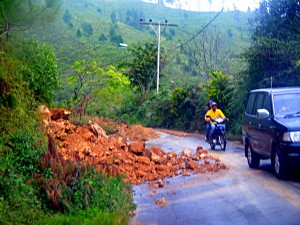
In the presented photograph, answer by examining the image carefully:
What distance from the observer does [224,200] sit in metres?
9.73

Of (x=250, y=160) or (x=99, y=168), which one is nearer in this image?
(x=99, y=168)

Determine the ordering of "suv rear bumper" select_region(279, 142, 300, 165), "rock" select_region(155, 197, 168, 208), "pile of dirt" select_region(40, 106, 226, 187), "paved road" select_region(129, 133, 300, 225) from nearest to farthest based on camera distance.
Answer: "paved road" select_region(129, 133, 300, 225), "rock" select_region(155, 197, 168, 208), "suv rear bumper" select_region(279, 142, 300, 165), "pile of dirt" select_region(40, 106, 226, 187)

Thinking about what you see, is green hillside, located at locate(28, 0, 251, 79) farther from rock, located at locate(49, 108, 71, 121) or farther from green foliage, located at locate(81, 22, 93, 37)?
rock, located at locate(49, 108, 71, 121)

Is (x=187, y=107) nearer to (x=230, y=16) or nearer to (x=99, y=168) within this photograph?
(x=99, y=168)

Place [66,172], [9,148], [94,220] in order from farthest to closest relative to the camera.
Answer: [9,148] < [66,172] < [94,220]

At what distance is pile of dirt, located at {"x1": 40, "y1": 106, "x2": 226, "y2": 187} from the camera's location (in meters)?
12.7

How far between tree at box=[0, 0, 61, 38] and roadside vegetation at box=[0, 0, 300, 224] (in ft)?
0.06

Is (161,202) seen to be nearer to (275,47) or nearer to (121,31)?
(275,47)

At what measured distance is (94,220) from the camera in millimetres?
8117

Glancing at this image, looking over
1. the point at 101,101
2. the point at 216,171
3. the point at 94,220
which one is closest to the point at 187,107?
the point at 101,101

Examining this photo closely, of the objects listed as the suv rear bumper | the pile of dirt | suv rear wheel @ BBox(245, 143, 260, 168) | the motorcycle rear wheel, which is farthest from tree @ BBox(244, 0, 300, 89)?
the suv rear bumper

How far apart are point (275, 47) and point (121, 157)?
1104cm

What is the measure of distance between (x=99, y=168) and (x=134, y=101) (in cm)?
3045

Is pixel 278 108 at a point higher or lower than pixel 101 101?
higher
